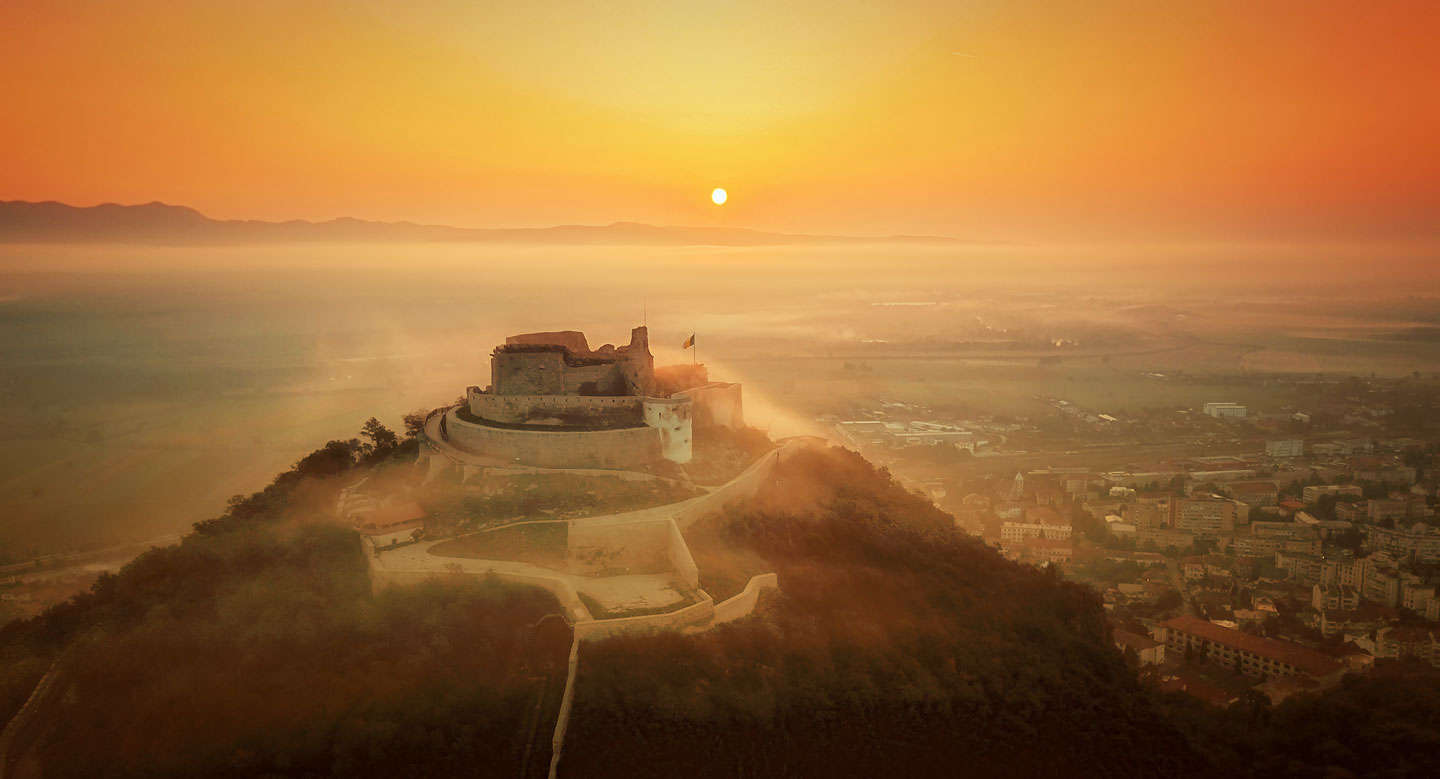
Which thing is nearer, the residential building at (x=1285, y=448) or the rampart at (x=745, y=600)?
the rampart at (x=745, y=600)

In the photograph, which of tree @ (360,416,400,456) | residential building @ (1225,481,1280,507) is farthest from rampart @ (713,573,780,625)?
residential building @ (1225,481,1280,507)

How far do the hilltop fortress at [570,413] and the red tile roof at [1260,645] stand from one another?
12271 millimetres

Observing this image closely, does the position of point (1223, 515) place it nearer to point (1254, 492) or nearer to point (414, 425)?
point (1254, 492)

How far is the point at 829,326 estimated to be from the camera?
59406 millimetres

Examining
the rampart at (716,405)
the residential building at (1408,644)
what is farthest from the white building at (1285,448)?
the rampart at (716,405)

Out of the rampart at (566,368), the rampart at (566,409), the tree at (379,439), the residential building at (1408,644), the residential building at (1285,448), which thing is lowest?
the residential building at (1408,644)

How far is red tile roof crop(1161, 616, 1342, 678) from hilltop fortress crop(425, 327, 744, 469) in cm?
1227

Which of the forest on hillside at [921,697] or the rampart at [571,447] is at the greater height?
the rampart at [571,447]

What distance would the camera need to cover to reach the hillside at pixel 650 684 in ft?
41.7

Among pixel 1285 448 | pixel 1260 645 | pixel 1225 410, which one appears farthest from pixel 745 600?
pixel 1225 410

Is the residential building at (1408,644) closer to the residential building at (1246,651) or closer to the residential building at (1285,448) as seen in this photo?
the residential building at (1246,651)

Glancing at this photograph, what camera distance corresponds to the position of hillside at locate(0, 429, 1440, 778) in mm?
12695

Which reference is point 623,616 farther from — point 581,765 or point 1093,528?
point 1093,528

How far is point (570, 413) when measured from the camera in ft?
68.4
